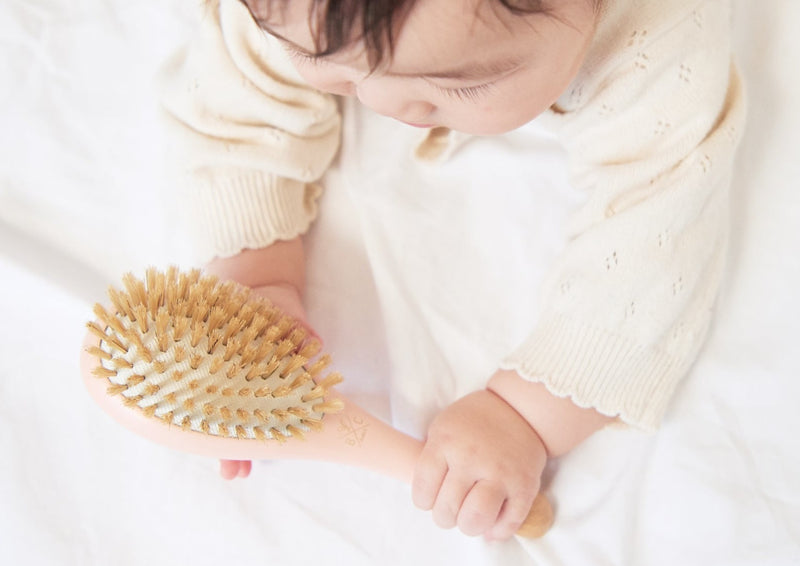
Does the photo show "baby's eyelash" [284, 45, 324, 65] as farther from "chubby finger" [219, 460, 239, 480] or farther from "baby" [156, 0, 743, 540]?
"chubby finger" [219, 460, 239, 480]

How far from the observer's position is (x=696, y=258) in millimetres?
685

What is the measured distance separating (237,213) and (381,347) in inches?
7.3

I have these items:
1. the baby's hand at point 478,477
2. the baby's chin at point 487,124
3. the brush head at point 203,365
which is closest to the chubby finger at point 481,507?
the baby's hand at point 478,477

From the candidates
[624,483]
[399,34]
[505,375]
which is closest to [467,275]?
[505,375]

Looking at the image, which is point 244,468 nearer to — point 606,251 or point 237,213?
point 237,213

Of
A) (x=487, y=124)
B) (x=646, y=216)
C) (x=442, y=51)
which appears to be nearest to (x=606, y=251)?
(x=646, y=216)

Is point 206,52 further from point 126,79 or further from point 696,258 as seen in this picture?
point 696,258

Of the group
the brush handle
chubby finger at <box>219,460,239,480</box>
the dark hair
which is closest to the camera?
the dark hair

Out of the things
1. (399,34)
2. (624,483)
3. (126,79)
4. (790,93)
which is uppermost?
(399,34)

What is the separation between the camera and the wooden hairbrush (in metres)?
0.55

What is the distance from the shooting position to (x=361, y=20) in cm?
46

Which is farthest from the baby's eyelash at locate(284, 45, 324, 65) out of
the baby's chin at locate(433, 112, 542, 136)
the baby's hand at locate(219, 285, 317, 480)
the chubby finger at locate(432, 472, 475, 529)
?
the chubby finger at locate(432, 472, 475, 529)

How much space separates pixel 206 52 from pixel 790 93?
55 cm

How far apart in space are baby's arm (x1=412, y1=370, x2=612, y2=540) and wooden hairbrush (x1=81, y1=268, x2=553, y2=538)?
69 mm
